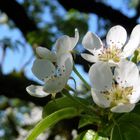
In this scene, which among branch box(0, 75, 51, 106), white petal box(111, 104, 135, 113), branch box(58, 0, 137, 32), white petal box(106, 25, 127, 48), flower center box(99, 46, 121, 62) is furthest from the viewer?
branch box(58, 0, 137, 32)

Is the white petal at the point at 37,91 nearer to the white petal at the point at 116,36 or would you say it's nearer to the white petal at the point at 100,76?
the white petal at the point at 100,76

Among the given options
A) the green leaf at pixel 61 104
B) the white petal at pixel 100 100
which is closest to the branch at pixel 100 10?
the green leaf at pixel 61 104

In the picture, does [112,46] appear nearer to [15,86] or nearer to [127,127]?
[127,127]

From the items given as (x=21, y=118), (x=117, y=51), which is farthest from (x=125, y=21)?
(x=117, y=51)

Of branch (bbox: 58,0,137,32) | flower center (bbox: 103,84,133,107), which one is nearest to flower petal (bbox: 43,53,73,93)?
flower center (bbox: 103,84,133,107)

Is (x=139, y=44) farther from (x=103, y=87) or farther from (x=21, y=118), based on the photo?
(x=21, y=118)

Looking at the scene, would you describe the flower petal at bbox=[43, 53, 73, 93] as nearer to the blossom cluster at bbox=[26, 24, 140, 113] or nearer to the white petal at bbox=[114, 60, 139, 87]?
the blossom cluster at bbox=[26, 24, 140, 113]
